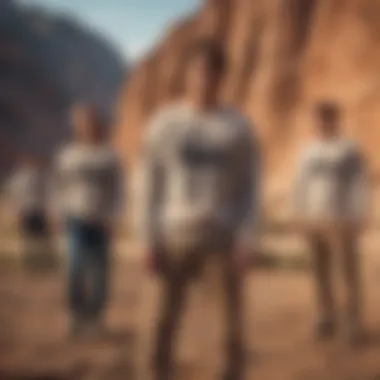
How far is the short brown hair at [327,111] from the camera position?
202 cm

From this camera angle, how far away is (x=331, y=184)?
6.64 ft

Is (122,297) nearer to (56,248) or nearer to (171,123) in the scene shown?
(56,248)

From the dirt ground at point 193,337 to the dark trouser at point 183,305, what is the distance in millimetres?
Answer: 22

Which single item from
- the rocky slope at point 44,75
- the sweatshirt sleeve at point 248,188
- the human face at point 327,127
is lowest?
the sweatshirt sleeve at point 248,188

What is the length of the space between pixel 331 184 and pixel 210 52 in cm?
43

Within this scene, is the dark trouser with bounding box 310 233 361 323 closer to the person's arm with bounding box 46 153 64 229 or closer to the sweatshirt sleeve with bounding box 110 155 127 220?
the sweatshirt sleeve with bounding box 110 155 127 220

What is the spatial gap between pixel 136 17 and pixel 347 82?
0.56 metres

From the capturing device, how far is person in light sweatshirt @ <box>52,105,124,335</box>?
6.56ft

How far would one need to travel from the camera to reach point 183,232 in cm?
188

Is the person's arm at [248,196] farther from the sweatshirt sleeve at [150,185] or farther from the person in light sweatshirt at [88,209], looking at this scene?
the person in light sweatshirt at [88,209]

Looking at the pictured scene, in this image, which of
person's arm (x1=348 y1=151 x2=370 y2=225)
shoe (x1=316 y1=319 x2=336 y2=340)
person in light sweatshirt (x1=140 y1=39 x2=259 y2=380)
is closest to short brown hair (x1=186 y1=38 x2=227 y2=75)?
person in light sweatshirt (x1=140 y1=39 x2=259 y2=380)

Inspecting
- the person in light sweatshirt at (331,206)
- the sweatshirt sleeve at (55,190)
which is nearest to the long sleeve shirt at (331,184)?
the person in light sweatshirt at (331,206)

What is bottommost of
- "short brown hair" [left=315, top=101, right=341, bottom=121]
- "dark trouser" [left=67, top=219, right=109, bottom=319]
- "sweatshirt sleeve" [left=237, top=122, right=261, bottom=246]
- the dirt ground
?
the dirt ground

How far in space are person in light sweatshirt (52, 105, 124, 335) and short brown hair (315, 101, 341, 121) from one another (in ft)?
1.67
